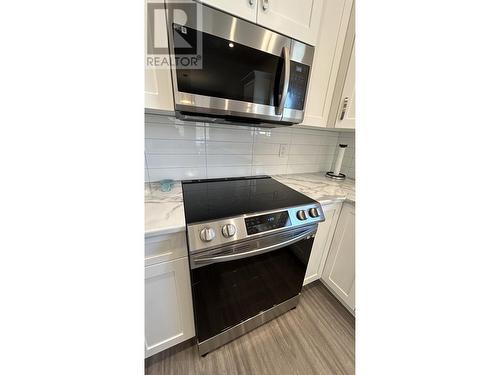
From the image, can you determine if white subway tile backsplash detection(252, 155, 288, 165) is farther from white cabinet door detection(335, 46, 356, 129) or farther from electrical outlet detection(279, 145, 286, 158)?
white cabinet door detection(335, 46, 356, 129)

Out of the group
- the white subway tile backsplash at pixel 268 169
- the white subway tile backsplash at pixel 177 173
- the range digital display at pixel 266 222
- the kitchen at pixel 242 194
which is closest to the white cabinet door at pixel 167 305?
the kitchen at pixel 242 194

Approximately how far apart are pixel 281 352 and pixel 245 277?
0.59 m

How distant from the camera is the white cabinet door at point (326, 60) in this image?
3.22 ft

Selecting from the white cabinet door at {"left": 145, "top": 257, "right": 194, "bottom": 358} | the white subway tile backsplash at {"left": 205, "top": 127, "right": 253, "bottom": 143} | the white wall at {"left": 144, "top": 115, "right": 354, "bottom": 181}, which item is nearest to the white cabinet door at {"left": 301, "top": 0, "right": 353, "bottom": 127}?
the white wall at {"left": 144, "top": 115, "right": 354, "bottom": 181}

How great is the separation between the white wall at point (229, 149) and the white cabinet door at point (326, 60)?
26 cm

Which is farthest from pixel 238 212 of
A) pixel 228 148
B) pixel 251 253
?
pixel 228 148

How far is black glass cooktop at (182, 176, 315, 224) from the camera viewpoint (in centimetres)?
76

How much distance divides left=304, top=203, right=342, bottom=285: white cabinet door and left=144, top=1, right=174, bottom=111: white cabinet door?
1037mm

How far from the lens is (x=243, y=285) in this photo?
866 millimetres
